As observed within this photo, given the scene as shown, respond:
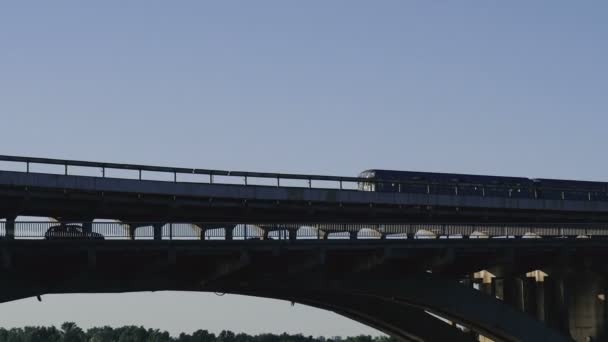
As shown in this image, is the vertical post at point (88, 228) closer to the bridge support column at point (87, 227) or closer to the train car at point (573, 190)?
the bridge support column at point (87, 227)

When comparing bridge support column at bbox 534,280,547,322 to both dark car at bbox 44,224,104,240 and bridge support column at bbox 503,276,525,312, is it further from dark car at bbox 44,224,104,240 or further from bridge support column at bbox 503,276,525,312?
dark car at bbox 44,224,104,240

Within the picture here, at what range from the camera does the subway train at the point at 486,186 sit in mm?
79500

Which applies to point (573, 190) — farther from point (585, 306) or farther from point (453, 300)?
point (453, 300)

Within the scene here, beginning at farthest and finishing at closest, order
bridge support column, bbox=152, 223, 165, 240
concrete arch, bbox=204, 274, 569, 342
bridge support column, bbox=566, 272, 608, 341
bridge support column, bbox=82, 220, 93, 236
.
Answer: bridge support column, bbox=566, 272, 608, 341, concrete arch, bbox=204, 274, 569, 342, bridge support column, bbox=152, 223, 165, 240, bridge support column, bbox=82, 220, 93, 236

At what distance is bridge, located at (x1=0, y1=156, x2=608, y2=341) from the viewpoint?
50.7 meters

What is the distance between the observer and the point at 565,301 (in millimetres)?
64625

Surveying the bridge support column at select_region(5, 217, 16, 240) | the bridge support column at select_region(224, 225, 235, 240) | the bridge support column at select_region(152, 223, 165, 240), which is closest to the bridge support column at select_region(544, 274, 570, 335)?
the bridge support column at select_region(224, 225, 235, 240)

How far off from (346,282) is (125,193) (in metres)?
12.1

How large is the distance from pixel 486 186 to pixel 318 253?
1023 inches

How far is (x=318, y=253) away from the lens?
5512 centimetres

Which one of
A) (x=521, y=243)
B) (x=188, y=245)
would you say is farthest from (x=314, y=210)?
(x=188, y=245)

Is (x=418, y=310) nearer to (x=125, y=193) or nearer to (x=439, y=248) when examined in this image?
(x=439, y=248)

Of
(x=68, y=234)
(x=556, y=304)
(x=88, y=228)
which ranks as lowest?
(x=556, y=304)

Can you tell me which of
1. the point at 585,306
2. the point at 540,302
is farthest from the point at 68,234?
the point at 585,306
